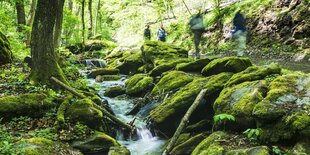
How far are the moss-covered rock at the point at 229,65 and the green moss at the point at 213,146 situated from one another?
4.36m

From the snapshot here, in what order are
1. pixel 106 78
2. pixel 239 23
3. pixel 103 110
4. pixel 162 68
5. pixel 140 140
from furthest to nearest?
pixel 106 78 < pixel 239 23 < pixel 162 68 < pixel 140 140 < pixel 103 110

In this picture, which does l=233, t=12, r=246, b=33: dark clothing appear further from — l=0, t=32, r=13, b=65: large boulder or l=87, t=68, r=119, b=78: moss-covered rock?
l=0, t=32, r=13, b=65: large boulder

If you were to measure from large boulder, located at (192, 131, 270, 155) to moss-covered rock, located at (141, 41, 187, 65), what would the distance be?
9.75m

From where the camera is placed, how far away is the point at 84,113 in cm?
866

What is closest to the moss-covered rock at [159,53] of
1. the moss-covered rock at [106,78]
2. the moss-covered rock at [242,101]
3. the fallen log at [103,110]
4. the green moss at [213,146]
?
the moss-covered rock at [106,78]

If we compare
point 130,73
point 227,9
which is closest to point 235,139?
point 130,73

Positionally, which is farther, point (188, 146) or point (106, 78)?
point (106, 78)

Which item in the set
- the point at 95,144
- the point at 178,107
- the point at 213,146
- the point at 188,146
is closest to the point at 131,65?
the point at 178,107

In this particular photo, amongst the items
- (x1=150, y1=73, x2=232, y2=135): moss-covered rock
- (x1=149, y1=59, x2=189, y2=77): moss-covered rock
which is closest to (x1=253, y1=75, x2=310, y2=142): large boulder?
(x1=150, y1=73, x2=232, y2=135): moss-covered rock

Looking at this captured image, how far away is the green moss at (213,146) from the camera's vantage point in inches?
255

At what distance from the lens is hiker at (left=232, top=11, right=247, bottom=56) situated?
16406 millimetres

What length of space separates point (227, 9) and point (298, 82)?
768 inches

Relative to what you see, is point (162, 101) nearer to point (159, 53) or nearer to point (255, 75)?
point (255, 75)

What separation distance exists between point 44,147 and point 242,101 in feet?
15.3
